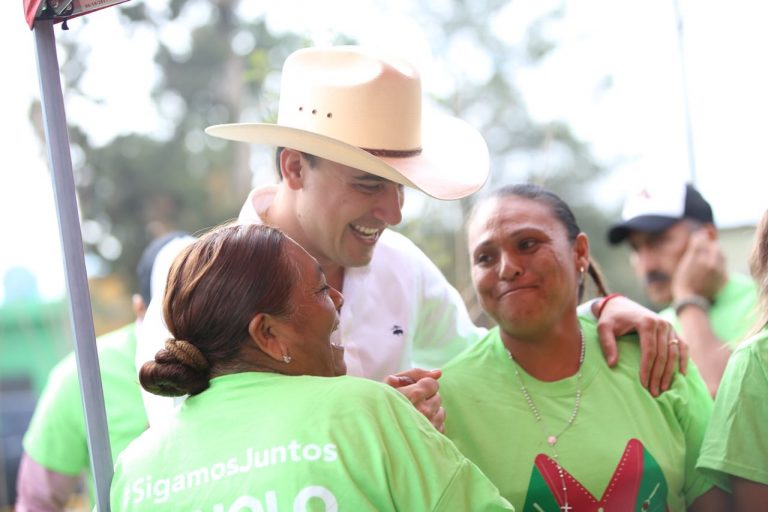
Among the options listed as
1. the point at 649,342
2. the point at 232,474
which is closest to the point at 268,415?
the point at 232,474

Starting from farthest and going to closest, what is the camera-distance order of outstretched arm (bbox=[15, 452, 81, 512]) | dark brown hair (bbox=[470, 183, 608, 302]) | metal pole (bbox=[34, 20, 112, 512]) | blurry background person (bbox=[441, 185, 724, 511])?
outstretched arm (bbox=[15, 452, 81, 512]), dark brown hair (bbox=[470, 183, 608, 302]), blurry background person (bbox=[441, 185, 724, 511]), metal pole (bbox=[34, 20, 112, 512])

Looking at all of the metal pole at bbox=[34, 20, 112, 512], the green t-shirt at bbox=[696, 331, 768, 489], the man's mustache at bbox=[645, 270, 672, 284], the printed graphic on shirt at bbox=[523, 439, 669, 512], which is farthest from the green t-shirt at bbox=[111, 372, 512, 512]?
the man's mustache at bbox=[645, 270, 672, 284]

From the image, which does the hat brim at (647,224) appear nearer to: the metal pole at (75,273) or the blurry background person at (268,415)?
the blurry background person at (268,415)

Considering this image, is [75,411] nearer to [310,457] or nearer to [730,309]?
[310,457]

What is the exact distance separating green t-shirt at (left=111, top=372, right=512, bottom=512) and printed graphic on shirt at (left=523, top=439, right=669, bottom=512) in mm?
700

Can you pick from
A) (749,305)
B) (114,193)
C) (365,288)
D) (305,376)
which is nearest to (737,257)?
(749,305)

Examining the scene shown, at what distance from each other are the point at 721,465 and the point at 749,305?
5.41 ft

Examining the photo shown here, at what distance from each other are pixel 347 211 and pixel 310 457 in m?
1.14

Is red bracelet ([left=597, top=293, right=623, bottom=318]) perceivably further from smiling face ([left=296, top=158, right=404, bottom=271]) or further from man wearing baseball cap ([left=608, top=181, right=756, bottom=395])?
man wearing baseball cap ([left=608, top=181, right=756, bottom=395])

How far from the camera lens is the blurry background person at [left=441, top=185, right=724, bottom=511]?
8.20 feet

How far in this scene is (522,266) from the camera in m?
2.74

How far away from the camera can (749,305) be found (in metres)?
3.90

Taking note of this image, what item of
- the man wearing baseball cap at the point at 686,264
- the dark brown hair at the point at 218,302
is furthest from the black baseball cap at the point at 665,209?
the dark brown hair at the point at 218,302

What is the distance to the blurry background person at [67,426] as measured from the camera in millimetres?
3854
